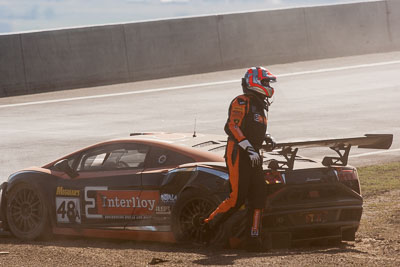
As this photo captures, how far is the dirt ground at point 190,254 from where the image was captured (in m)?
8.97

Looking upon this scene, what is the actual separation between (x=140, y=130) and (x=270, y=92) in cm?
1037

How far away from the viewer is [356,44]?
31.8 metres

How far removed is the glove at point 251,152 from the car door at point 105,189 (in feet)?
4.34

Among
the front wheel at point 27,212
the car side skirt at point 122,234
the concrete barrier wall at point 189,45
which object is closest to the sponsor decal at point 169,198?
the car side skirt at point 122,234

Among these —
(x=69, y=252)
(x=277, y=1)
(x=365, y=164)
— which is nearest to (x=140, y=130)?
(x=365, y=164)

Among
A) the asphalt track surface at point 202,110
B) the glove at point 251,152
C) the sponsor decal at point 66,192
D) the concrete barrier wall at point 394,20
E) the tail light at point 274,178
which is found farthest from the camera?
the concrete barrier wall at point 394,20

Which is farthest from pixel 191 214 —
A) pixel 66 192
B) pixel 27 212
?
pixel 27 212

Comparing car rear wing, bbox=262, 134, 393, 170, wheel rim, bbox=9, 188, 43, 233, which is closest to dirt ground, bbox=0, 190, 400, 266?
wheel rim, bbox=9, 188, 43, 233

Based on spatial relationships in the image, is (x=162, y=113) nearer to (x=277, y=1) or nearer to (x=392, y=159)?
(x=392, y=159)

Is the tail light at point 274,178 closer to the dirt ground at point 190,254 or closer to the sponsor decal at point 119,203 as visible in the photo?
the dirt ground at point 190,254

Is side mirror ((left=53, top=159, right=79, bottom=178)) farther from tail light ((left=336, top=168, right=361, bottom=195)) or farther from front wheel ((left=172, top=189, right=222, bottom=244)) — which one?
tail light ((left=336, top=168, right=361, bottom=195))

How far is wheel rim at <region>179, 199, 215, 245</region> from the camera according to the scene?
9.91 m

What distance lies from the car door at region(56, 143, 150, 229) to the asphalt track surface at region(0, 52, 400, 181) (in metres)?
5.29

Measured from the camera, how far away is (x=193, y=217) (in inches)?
393
